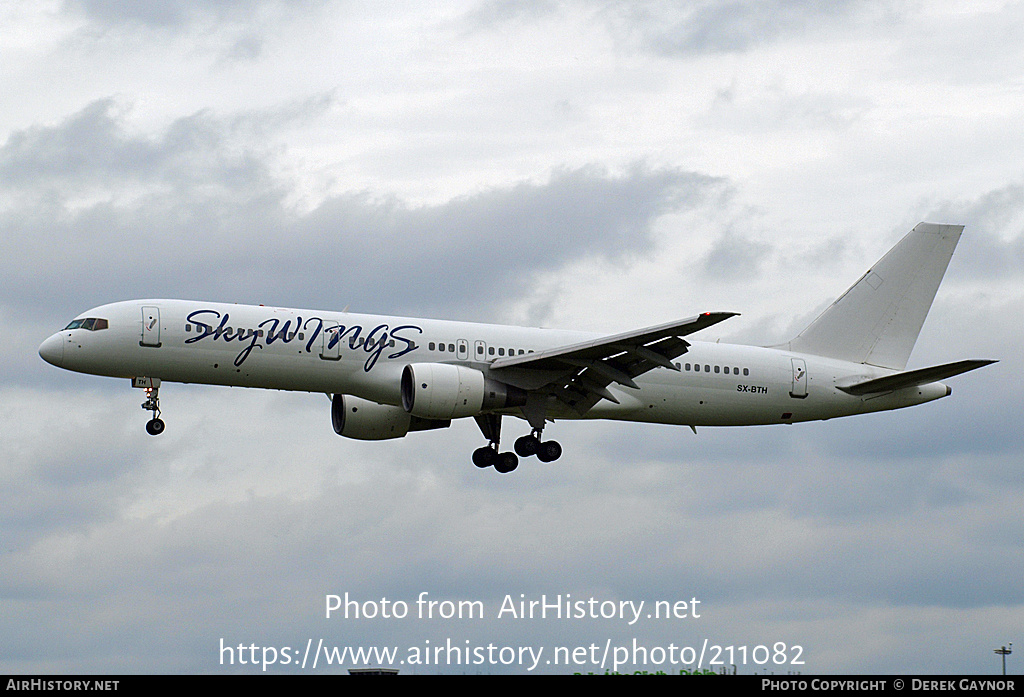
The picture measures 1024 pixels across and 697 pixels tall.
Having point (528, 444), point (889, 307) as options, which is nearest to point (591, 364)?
point (528, 444)

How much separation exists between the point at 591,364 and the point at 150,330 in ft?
45.8

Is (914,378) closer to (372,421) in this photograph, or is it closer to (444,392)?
(444,392)

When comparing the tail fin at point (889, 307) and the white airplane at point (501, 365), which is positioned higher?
the tail fin at point (889, 307)

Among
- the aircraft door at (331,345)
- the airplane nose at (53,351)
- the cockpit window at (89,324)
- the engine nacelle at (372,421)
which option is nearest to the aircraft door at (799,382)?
the engine nacelle at (372,421)

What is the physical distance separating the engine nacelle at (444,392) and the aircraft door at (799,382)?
1160 centimetres

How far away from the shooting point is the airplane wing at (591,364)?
45.6 meters

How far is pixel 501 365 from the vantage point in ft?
155

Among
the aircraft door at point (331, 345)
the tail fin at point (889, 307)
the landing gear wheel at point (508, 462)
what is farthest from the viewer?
the tail fin at point (889, 307)

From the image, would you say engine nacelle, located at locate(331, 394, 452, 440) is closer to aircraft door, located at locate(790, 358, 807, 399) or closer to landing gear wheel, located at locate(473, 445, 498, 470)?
landing gear wheel, located at locate(473, 445, 498, 470)

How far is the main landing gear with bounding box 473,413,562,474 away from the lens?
50.2 meters

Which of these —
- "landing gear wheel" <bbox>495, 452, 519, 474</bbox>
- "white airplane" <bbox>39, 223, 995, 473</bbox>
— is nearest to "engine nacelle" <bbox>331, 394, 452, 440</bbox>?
"white airplane" <bbox>39, 223, 995, 473</bbox>

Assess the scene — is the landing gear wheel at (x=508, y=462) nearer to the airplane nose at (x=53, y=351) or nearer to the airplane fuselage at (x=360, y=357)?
the airplane fuselage at (x=360, y=357)

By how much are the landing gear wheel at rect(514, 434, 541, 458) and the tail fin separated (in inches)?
428
